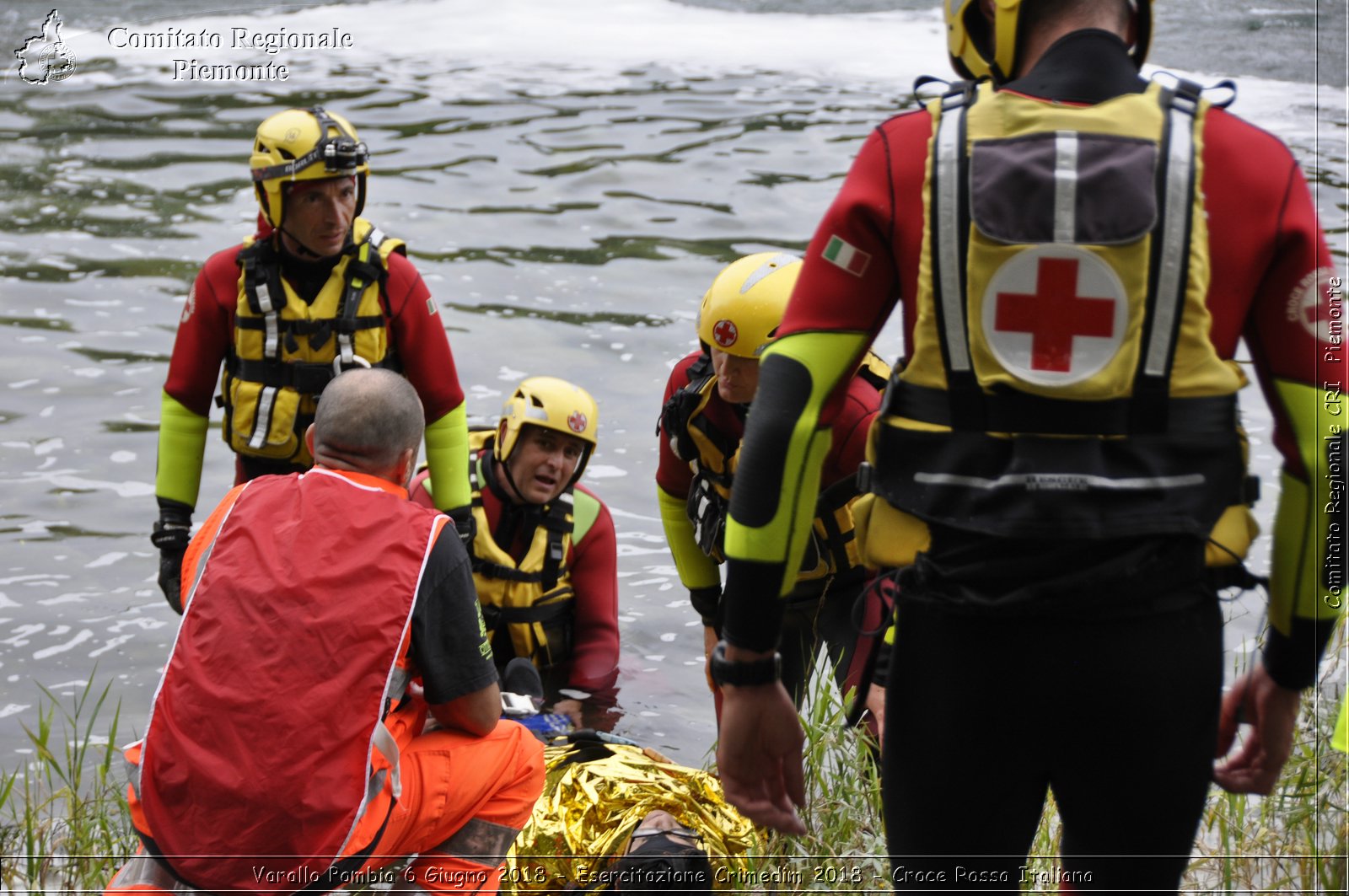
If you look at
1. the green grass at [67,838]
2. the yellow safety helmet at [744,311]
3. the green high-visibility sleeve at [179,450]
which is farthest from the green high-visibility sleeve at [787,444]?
the green high-visibility sleeve at [179,450]

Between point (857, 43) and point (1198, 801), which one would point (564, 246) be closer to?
point (857, 43)

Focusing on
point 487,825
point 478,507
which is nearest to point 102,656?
point 478,507

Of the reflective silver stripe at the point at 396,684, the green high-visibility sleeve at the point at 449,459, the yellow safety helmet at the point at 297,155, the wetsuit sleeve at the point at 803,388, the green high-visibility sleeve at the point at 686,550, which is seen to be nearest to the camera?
the wetsuit sleeve at the point at 803,388

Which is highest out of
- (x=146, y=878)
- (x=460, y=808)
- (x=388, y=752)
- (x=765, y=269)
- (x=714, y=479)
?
(x=765, y=269)

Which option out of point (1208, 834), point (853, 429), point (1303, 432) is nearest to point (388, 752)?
point (853, 429)

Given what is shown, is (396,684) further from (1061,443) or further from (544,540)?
(544,540)

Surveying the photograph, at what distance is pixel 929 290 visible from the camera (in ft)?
7.14

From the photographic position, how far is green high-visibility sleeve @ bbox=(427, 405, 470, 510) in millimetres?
5621

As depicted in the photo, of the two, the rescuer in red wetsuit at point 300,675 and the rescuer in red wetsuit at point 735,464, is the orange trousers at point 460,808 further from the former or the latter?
the rescuer in red wetsuit at point 735,464

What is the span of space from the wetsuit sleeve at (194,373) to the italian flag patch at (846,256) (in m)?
3.57

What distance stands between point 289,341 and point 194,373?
39cm

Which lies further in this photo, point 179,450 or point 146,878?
point 179,450

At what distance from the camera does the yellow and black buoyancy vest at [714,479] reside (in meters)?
4.77

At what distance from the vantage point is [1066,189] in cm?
211
